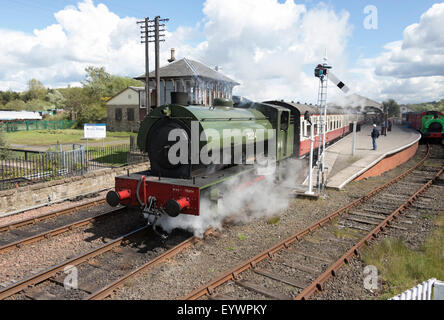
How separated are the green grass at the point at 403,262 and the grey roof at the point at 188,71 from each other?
1985 cm

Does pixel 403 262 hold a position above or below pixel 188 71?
below

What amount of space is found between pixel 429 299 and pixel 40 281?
6.02 m

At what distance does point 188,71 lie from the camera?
25562 millimetres

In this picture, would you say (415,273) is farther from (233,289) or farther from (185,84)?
(185,84)

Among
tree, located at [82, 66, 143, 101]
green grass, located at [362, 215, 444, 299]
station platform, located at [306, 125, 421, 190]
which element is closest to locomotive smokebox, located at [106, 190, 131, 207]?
green grass, located at [362, 215, 444, 299]

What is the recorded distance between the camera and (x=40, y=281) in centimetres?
538

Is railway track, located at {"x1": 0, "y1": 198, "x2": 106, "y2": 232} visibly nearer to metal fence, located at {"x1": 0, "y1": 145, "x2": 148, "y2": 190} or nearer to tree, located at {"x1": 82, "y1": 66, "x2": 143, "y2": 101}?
metal fence, located at {"x1": 0, "y1": 145, "x2": 148, "y2": 190}

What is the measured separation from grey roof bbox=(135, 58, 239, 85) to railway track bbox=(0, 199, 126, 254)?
17180 mm

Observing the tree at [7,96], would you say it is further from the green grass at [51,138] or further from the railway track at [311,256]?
the railway track at [311,256]

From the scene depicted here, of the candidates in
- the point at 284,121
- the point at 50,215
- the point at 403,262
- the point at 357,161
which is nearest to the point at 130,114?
the point at 357,161

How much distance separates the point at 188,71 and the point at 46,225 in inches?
769

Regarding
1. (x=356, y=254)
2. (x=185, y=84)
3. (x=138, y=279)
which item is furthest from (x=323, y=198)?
(x=185, y=84)
